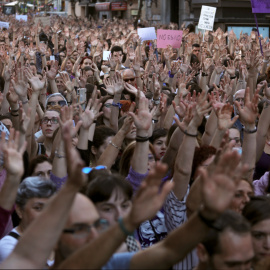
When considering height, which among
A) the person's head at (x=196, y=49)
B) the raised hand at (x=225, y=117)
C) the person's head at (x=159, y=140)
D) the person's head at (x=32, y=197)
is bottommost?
the person's head at (x=159, y=140)

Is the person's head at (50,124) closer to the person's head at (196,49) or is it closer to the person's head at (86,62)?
the person's head at (86,62)

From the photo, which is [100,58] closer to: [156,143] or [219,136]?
[156,143]

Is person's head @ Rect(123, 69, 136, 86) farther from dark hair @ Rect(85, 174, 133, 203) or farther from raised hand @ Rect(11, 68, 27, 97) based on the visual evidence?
dark hair @ Rect(85, 174, 133, 203)

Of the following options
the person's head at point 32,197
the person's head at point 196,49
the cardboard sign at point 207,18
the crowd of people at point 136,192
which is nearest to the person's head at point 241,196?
the crowd of people at point 136,192

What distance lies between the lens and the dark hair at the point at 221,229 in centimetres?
262

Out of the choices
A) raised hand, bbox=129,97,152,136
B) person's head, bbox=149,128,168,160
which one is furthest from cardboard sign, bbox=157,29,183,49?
raised hand, bbox=129,97,152,136

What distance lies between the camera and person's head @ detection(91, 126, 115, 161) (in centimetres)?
517

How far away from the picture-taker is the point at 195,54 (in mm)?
12102

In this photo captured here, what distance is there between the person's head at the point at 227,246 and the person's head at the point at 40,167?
179 cm

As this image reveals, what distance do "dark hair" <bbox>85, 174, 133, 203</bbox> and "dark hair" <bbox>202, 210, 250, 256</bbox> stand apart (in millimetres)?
711

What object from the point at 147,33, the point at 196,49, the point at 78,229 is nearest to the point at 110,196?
the point at 78,229

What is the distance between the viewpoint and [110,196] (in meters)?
3.19

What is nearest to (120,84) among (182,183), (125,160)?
(125,160)

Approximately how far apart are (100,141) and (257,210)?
7.15 ft
